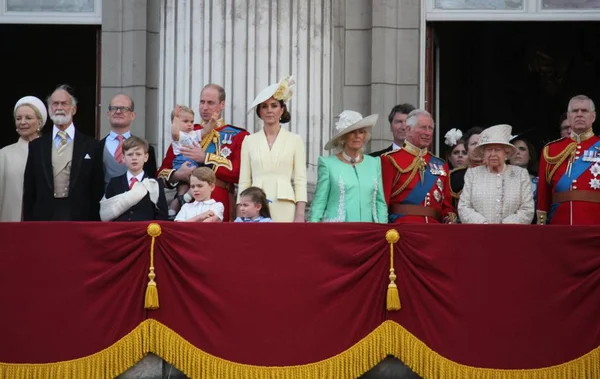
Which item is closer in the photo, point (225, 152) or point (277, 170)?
point (277, 170)

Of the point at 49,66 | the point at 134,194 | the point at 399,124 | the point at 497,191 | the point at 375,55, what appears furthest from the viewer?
the point at 49,66

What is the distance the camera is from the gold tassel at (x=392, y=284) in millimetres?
11555

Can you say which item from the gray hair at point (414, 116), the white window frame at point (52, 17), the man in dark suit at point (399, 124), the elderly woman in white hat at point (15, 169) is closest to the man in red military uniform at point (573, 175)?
the gray hair at point (414, 116)

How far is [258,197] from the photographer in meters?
12.2

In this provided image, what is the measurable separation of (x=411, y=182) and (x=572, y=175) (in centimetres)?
133

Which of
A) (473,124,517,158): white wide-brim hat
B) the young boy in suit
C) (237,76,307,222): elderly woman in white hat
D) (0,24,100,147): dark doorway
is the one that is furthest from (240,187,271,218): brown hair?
(0,24,100,147): dark doorway

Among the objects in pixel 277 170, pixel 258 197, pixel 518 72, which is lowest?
pixel 258 197

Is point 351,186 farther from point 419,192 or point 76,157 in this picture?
point 76,157

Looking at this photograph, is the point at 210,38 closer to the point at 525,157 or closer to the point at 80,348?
the point at 525,157

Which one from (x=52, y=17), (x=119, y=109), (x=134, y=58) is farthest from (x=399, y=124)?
(x=52, y=17)

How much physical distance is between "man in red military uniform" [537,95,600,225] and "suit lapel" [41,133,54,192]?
401 centimetres

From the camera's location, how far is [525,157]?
13.9 metres

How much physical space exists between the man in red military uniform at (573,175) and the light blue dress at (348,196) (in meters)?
1.40

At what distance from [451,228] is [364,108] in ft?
12.9
